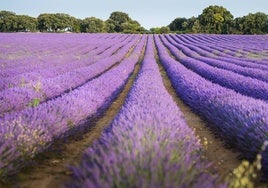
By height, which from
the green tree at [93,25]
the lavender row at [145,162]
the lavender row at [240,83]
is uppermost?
the lavender row at [145,162]

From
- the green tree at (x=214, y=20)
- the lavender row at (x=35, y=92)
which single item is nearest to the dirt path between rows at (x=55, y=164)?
the lavender row at (x=35, y=92)

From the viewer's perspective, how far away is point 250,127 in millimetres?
4535

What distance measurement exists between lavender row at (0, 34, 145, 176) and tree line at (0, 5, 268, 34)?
5621 cm

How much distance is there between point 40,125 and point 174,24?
3268 inches

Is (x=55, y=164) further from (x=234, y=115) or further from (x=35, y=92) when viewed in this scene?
(x=35, y=92)

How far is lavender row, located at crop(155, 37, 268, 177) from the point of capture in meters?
4.38

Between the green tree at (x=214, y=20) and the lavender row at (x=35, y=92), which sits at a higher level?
the lavender row at (x=35, y=92)

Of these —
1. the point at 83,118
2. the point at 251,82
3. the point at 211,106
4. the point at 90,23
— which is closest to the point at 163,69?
the point at 251,82

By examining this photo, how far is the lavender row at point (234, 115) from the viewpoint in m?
4.38

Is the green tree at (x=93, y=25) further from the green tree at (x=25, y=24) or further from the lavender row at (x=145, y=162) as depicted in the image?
the lavender row at (x=145, y=162)

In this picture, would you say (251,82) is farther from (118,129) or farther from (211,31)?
(211,31)

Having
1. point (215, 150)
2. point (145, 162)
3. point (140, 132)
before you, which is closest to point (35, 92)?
point (215, 150)

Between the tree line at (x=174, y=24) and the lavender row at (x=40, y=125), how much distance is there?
56.2 metres

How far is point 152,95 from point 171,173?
142 inches
